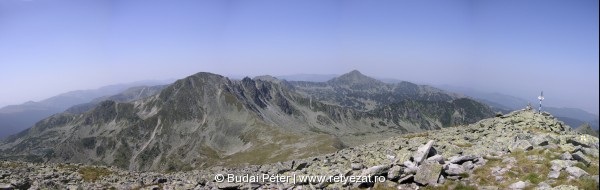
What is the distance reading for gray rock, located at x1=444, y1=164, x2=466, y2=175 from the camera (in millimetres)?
28734

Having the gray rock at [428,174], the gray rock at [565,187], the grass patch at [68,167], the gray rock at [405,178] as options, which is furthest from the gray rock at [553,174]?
the grass patch at [68,167]

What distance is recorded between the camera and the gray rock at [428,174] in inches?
1096

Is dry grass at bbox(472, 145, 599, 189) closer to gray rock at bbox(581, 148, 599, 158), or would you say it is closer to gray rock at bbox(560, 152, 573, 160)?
gray rock at bbox(560, 152, 573, 160)

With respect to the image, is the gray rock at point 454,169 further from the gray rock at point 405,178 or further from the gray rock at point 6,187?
the gray rock at point 6,187

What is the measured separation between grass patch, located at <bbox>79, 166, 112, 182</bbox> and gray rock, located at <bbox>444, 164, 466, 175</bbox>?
42.4 meters

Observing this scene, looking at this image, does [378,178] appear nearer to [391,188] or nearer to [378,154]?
[391,188]

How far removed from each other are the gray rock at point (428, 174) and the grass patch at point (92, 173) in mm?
40596

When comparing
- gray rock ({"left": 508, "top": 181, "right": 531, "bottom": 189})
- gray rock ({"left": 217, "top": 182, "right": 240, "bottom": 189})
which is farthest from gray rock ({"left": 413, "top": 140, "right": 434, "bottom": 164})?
gray rock ({"left": 217, "top": 182, "right": 240, "bottom": 189})

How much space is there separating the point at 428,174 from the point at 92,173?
4680 centimetres

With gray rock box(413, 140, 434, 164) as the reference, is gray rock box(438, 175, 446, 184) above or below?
below

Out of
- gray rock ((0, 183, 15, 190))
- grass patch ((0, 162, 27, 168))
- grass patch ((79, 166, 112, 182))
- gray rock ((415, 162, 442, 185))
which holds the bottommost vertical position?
grass patch ((79, 166, 112, 182))

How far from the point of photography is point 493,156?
33.1 m

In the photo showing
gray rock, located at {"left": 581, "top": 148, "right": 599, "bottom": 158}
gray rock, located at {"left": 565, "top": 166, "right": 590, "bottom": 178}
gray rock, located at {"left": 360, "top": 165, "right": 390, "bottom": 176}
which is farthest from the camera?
gray rock, located at {"left": 360, "top": 165, "right": 390, "bottom": 176}

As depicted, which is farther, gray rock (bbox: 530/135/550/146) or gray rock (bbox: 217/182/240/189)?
gray rock (bbox: 530/135/550/146)
